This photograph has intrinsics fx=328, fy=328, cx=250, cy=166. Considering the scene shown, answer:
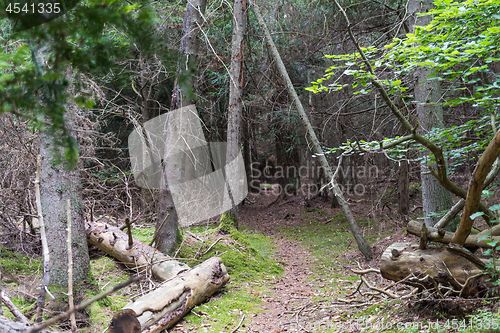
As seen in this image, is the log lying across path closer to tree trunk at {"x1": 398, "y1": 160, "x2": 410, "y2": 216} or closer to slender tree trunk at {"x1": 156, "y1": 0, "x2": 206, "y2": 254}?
slender tree trunk at {"x1": 156, "y1": 0, "x2": 206, "y2": 254}

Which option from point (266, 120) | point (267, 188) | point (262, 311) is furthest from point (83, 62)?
point (267, 188)

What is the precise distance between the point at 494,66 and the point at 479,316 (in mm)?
7970

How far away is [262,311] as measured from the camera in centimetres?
505

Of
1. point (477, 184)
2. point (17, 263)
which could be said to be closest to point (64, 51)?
point (477, 184)

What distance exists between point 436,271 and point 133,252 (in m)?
4.76

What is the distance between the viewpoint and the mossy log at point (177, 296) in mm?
4023

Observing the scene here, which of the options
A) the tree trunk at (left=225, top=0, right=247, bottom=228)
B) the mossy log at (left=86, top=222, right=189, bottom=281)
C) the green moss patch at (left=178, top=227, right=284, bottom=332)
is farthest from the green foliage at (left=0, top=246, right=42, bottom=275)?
the tree trunk at (left=225, top=0, right=247, bottom=228)

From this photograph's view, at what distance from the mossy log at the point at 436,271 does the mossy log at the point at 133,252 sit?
3275mm

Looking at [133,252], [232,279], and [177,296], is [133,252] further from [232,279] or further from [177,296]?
[232,279]

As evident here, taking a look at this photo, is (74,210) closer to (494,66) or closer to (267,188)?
(494,66)

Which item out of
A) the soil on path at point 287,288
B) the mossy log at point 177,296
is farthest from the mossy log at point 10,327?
the soil on path at point 287,288

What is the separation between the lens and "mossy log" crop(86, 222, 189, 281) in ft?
18.0

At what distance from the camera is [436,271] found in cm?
361

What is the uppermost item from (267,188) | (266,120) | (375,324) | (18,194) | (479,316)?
(266,120)
